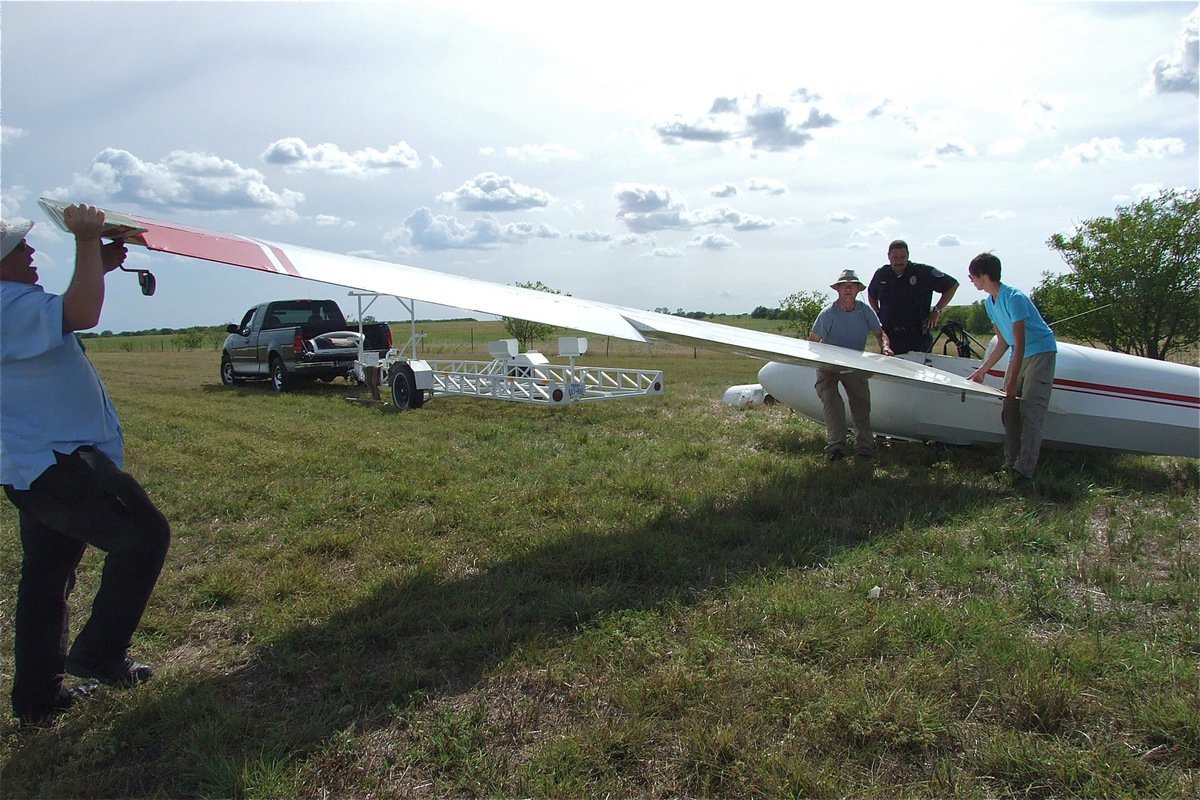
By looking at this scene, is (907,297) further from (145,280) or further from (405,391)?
(405,391)

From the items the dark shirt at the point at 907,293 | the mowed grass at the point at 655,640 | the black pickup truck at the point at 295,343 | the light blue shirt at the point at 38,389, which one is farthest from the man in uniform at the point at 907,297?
the black pickup truck at the point at 295,343

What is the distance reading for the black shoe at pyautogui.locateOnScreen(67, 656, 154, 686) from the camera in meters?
3.06

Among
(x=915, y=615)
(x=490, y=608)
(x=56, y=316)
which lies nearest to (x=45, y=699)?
(x=56, y=316)

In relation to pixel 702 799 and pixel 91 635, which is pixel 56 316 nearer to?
pixel 91 635

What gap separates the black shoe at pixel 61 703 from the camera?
9.68 ft

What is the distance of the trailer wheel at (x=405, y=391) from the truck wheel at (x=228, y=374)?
6.93m

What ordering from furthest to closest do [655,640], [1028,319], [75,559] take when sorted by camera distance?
[1028,319]
[655,640]
[75,559]

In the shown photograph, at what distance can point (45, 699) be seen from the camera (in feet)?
9.77

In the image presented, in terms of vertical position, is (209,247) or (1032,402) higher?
(209,247)

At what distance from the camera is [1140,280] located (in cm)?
1388

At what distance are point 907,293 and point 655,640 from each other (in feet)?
17.7

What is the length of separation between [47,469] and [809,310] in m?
31.2

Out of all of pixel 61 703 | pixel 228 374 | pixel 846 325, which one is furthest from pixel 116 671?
pixel 228 374

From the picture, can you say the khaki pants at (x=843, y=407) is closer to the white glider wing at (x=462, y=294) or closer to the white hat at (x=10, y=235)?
the white glider wing at (x=462, y=294)
